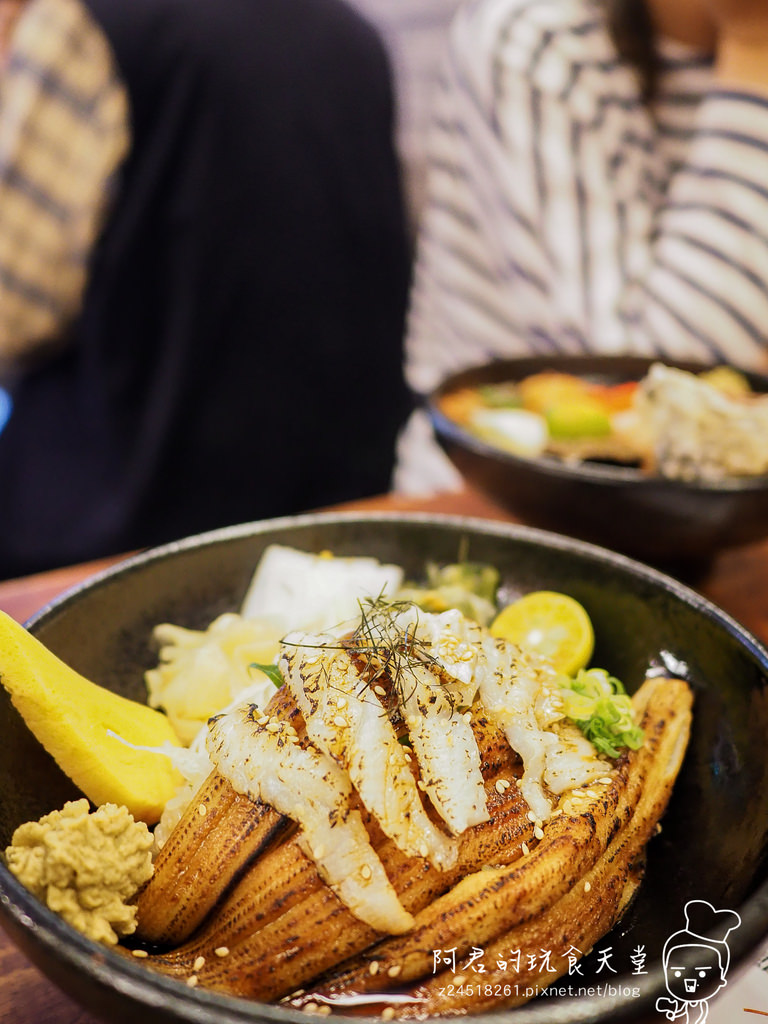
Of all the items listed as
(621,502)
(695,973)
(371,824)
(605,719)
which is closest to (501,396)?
(621,502)

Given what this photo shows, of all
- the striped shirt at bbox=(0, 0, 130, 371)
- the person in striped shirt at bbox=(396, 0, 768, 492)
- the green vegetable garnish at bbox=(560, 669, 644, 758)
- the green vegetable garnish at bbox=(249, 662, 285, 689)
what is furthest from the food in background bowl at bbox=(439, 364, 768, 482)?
the striped shirt at bbox=(0, 0, 130, 371)

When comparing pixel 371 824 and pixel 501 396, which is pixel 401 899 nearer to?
pixel 371 824

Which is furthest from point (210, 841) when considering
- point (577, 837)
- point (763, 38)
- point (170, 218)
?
point (763, 38)

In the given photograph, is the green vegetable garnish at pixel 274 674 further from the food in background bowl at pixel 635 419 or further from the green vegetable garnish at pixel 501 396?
the green vegetable garnish at pixel 501 396

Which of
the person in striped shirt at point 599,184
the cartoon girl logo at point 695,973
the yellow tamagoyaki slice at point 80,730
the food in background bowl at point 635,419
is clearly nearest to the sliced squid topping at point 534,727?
the cartoon girl logo at point 695,973

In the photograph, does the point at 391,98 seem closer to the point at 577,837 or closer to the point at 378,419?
the point at 378,419

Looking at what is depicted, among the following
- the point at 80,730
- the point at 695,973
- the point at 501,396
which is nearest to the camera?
the point at 695,973

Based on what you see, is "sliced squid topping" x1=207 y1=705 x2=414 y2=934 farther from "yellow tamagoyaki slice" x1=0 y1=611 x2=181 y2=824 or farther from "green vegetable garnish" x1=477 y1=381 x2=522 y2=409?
"green vegetable garnish" x1=477 y1=381 x2=522 y2=409
